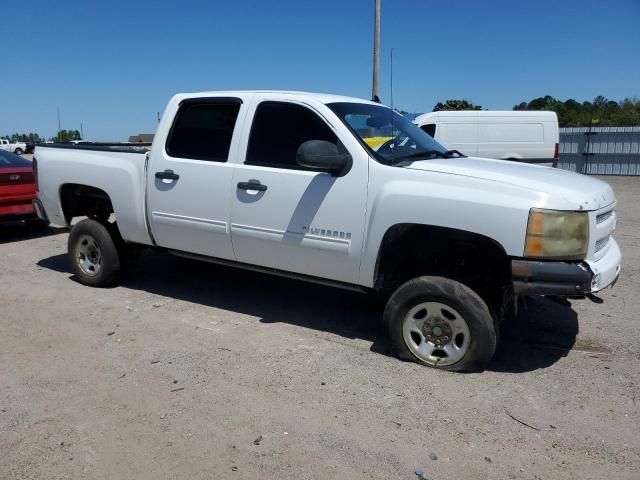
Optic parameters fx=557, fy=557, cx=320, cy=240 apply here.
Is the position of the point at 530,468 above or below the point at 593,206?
below

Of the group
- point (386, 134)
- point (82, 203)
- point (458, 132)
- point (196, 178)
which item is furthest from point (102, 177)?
point (458, 132)

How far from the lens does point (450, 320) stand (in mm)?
3938

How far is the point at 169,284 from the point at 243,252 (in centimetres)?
176

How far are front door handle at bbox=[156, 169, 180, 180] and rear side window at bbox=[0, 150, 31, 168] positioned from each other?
493 centimetres

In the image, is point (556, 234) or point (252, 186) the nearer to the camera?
point (556, 234)

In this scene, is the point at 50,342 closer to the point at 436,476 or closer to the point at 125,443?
the point at 125,443

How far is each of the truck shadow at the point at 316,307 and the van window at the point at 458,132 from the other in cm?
962

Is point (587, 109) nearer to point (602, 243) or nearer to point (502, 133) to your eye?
point (502, 133)

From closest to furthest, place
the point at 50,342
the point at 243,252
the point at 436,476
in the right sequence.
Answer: the point at 436,476
the point at 50,342
the point at 243,252

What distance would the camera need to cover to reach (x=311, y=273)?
4.52 meters

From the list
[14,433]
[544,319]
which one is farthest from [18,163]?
[544,319]

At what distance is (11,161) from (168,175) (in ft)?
17.7

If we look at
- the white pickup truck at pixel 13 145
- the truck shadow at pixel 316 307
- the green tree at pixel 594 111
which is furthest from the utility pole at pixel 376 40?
the white pickup truck at pixel 13 145

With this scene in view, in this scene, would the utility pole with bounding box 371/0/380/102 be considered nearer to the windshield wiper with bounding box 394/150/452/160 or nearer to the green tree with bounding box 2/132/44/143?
the windshield wiper with bounding box 394/150/452/160
